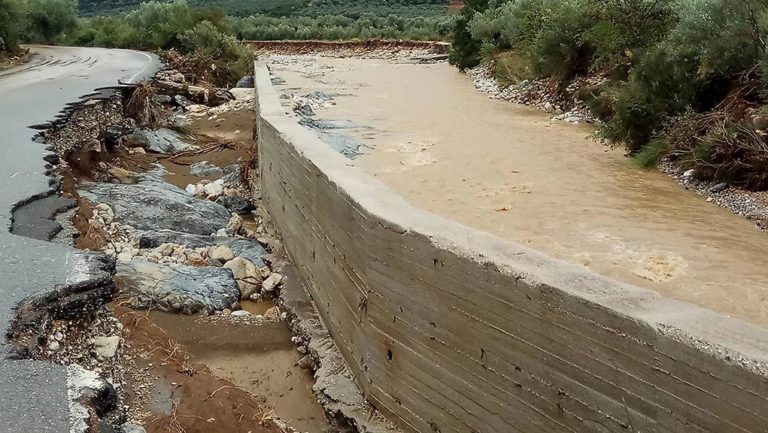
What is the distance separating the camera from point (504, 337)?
3766mm

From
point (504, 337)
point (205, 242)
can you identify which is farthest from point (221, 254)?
point (504, 337)

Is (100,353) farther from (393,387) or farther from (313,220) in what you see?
(313,220)

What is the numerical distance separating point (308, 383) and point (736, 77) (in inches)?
243

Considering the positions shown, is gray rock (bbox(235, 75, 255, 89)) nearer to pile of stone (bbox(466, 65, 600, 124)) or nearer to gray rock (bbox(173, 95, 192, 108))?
gray rock (bbox(173, 95, 192, 108))

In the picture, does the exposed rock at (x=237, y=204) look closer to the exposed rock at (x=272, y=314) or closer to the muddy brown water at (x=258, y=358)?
the muddy brown water at (x=258, y=358)

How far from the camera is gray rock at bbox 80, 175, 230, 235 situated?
28.1ft

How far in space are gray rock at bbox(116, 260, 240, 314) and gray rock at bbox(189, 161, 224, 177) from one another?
523 centimetres

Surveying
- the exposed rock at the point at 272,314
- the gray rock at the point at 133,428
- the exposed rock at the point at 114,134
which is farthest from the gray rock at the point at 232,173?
the gray rock at the point at 133,428

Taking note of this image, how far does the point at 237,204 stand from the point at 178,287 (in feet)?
12.0

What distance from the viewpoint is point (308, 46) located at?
37.7m

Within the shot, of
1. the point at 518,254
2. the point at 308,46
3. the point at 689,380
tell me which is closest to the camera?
the point at 689,380

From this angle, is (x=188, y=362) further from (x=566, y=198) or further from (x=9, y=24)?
(x=9, y=24)

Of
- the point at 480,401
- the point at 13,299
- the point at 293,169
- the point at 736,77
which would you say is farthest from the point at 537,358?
the point at 736,77

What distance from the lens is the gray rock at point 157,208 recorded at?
857 cm
